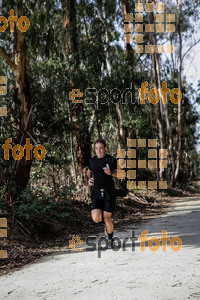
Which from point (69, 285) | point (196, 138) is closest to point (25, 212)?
point (69, 285)

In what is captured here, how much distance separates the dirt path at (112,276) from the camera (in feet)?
13.0

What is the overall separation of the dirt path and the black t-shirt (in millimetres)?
1080

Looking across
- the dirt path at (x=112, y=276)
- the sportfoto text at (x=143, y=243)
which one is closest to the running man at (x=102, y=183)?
A: the sportfoto text at (x=143, y=243)

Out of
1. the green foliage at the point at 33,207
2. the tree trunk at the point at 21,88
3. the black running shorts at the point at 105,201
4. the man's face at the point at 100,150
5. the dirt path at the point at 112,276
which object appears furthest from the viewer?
the tree trunk at the point at 21,88

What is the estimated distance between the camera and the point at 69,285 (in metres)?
4.41

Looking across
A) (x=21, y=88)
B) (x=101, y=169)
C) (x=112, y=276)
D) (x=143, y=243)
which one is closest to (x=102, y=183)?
(x=101, y=169)

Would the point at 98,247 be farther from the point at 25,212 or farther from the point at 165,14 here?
the point at 165,14

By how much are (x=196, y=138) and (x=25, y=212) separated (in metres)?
34.7

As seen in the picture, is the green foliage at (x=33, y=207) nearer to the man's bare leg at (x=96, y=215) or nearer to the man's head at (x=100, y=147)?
the man's bare leg at (x=96, y=215)

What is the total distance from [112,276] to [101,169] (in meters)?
1.90

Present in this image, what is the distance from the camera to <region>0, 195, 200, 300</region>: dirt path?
3967mm

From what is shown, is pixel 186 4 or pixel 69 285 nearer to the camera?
pixel 69 285

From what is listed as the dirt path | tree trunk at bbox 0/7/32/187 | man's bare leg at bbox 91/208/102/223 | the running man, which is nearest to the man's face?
the running man

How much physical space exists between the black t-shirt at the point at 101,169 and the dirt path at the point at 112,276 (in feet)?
3.54
